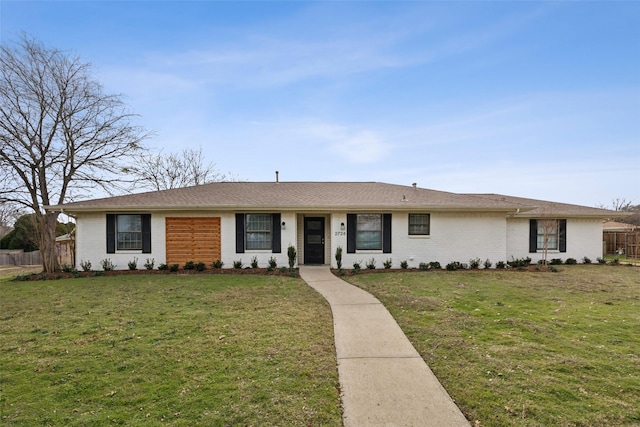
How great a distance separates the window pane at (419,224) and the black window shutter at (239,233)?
21.5 ft

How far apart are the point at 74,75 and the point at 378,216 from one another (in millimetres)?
13487

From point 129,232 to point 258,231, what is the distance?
501cm

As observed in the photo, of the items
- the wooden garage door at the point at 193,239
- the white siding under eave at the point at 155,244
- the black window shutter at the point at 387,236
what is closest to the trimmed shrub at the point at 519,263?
the black window shutter at the point at 387,236

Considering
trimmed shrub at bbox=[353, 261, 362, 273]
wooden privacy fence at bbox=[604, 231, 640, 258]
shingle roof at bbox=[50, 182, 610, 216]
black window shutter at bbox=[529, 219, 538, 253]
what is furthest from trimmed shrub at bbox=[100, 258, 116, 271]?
wooden privacy fence at bbox=[604, 231, 640, 258]

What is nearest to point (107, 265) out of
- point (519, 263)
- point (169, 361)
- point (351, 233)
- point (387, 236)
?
point (351, 233)

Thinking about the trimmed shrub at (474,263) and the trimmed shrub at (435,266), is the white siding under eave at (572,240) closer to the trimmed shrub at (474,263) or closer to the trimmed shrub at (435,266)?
the trimmed shrub at (474,263)

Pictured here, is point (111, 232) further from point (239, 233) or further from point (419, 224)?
point (419, 224)

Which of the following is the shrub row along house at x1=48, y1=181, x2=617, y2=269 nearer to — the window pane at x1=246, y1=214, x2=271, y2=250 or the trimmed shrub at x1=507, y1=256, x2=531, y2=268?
the window pane at x1=246, y1=214, x2=271, y2=250

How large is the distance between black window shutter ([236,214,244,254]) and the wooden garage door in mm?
748

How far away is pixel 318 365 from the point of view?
405cm

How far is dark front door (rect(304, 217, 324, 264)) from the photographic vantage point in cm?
1356

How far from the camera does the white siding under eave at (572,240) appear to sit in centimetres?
1418

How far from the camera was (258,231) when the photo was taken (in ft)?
42.0

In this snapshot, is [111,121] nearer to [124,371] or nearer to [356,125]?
[356,125]
